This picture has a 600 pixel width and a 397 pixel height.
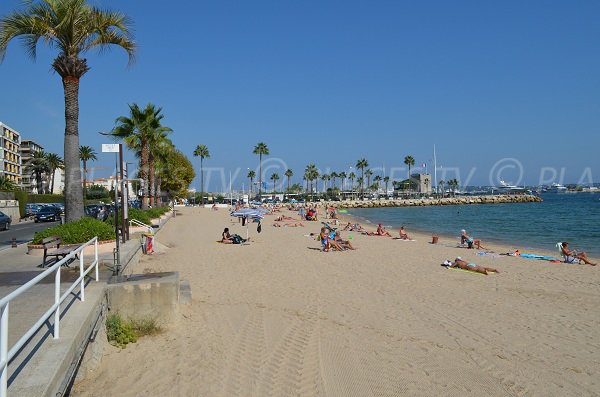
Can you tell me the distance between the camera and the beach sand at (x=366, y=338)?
17.9 ft

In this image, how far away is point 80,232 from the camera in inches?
468

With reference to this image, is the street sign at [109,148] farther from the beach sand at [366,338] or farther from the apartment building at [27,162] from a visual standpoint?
the apartment building at [27,162]

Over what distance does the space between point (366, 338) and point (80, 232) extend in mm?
8442

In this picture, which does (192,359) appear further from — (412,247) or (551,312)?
(412,247)

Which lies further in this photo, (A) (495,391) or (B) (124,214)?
(B) (124,214)

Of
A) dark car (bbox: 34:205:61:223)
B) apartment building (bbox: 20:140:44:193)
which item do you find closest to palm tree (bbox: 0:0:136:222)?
dark car (bbox: 34:205:61:223)

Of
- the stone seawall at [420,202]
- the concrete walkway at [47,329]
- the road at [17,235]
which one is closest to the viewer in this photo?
the concrete walkway at [47,329]

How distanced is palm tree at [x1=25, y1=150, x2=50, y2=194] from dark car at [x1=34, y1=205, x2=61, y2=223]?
2124 inches

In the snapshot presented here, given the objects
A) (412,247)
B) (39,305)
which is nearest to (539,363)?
(39,305)

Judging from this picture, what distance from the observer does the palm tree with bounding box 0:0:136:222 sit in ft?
42.3

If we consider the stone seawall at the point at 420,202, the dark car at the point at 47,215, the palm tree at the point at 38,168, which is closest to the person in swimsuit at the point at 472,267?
the dark car at the point at 47,215

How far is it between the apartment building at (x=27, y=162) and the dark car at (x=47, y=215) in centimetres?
5847

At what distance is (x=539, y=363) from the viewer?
6.26 m

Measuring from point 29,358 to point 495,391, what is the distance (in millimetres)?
4981
